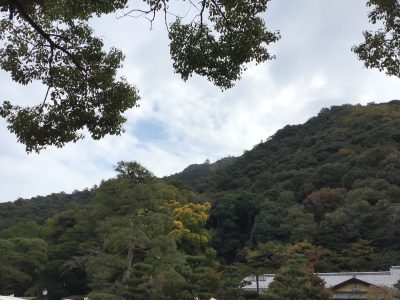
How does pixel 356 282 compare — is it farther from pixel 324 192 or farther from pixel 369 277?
pixel 324 192

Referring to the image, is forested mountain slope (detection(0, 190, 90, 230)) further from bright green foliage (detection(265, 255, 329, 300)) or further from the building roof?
bright green foliage (detection(265, 255, 329, 300))

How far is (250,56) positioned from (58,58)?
2.21 m

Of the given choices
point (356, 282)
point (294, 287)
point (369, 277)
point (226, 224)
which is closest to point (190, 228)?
point (356, 282)

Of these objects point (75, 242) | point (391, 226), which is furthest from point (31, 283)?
point (391, 226)

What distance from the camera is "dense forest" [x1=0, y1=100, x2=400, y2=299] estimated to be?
18406mm

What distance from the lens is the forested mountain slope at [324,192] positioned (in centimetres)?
3538

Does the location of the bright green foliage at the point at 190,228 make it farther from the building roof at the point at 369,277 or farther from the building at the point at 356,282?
the building roof at the point at 369,277

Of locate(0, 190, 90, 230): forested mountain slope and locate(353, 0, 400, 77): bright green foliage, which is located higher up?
locate(0, 190, 90, 230): forested mountain slope

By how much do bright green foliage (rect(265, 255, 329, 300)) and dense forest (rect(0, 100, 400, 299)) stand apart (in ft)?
6.02

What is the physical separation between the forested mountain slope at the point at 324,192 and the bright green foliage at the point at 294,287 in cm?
1396

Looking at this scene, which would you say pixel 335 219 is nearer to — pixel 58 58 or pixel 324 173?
pixel 324 173

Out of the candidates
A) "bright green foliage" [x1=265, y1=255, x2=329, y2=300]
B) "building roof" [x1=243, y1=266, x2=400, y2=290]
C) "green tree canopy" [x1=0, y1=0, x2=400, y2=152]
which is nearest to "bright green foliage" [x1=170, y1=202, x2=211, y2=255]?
"building roof" [x1=243, y1=266, x2=400, y2=290]

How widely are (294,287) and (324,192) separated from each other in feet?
89.1

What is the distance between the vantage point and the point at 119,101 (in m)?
5.58
